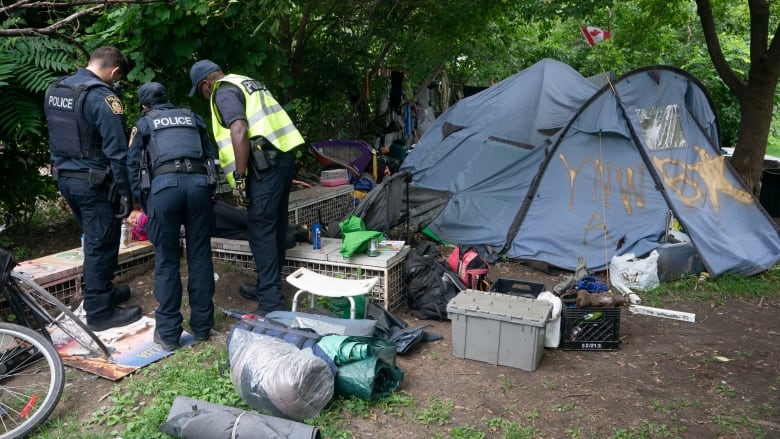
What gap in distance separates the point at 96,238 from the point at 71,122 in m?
0.78

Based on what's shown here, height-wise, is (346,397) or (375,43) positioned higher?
(375,43)

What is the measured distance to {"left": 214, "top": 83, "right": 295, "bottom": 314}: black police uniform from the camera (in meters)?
4.34

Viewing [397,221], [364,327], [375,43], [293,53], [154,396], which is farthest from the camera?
[375,43]

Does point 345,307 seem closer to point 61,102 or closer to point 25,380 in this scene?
point 25,380

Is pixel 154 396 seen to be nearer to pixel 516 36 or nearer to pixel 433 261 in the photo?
pixel 433 261

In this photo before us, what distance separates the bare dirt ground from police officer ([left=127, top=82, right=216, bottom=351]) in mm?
400

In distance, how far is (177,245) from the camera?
411 centimetres

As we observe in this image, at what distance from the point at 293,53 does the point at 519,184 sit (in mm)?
3260

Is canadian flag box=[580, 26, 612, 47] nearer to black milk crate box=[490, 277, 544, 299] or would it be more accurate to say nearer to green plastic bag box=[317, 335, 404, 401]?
black milk crate box=[490, 277, 544, 299]

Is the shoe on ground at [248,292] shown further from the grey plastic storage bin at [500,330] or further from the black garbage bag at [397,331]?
the grey plastic storage bin at [500,330]

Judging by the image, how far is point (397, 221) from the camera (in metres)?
6.61

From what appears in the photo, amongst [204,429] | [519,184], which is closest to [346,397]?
[204,429]

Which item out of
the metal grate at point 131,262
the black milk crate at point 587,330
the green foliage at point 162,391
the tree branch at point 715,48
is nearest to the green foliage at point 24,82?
the metal grate at point 131,262

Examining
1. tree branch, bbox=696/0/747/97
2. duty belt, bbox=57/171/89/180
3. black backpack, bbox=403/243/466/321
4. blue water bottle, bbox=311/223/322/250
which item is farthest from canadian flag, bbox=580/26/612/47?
duty belt, bbox=57/171/89/180
